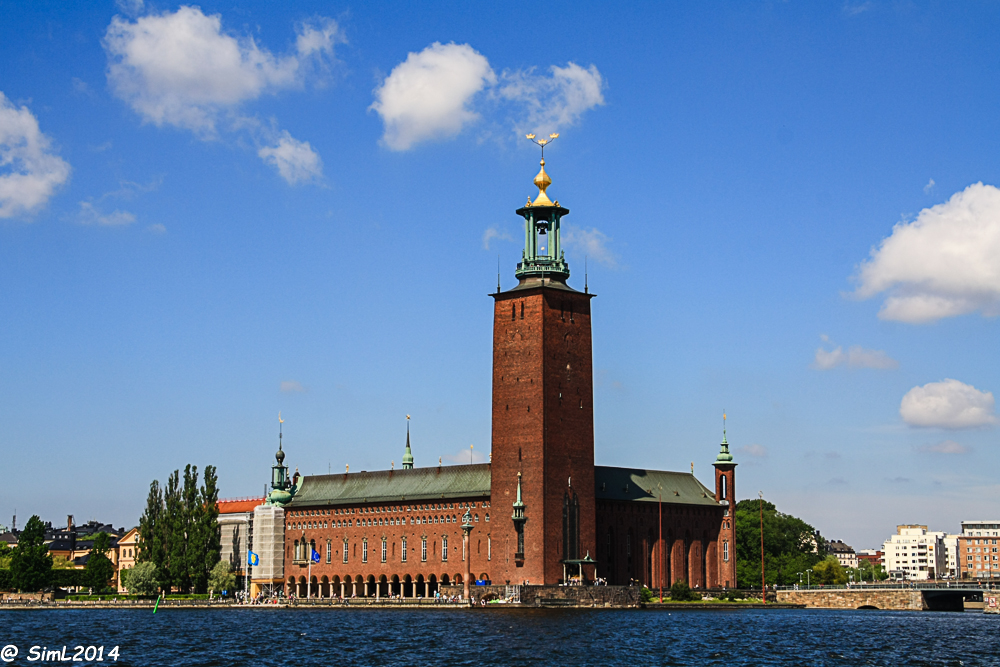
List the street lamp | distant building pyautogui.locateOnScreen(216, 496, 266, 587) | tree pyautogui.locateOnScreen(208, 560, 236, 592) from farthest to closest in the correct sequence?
distant building pyautogui.locateOnScreen(216, 496, 266, 587) → tree pyautogui.locateOnScreen(208, 560, 236, 592) → the street lamp

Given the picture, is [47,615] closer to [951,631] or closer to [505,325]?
[505,325]

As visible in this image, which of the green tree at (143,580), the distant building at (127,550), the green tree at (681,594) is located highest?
the distant building at (127,550)

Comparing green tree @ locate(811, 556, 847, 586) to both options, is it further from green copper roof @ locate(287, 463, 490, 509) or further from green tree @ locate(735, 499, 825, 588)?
green copper roof @ locate(287, 463, 490, 509)

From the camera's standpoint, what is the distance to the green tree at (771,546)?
13888cm

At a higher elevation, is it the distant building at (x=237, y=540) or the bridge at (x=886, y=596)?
the distant building at (x=237, y=540)

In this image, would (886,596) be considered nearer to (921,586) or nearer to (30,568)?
(921,586)

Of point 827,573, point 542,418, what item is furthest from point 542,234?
point 827,573

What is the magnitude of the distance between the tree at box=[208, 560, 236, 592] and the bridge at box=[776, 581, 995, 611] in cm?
4621

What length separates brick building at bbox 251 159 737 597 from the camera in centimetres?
10550

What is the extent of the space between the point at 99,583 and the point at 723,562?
6079 cm

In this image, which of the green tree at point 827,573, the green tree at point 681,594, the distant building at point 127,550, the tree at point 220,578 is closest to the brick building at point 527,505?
the green tree at point 681,594

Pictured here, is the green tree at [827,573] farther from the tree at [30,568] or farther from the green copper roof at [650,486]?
the tree at [30,568]

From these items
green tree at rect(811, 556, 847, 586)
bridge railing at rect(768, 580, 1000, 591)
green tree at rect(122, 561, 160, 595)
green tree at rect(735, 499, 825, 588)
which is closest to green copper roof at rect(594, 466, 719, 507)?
green tree at rect(735, 499, 825, 588)

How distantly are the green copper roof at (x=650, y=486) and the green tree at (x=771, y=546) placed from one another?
9.47 m
